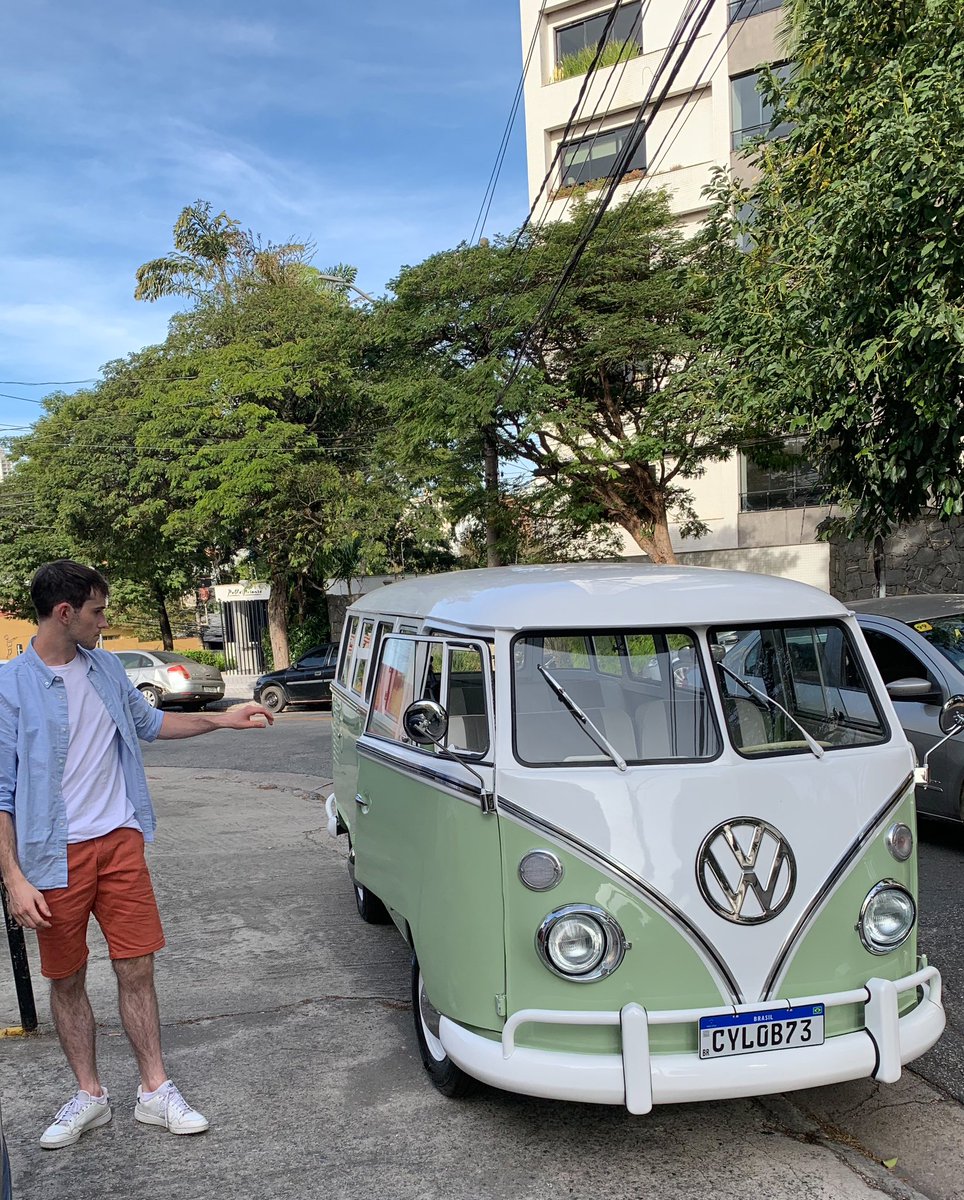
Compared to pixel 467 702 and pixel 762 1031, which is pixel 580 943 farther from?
pixel 467 702

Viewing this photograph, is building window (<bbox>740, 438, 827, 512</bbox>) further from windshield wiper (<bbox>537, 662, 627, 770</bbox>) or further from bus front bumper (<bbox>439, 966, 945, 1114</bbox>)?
bus front bumper (<bbox>439, 966, 945, 1114</bbox>)

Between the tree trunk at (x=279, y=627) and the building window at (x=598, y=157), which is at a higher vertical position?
the building window at (x=598, y=157)

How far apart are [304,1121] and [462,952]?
3.16 feet

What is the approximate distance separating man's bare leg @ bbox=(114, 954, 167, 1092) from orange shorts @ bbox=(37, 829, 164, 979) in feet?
0.17

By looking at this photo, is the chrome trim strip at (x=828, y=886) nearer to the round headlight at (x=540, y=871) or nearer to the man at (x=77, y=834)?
the round headlight at (x=540, y=871)

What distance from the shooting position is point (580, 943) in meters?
3.28

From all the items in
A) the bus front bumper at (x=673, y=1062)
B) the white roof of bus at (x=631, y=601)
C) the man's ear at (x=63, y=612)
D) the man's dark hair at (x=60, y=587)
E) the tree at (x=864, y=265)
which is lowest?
the bus front bumper at (x=673, y=1062)

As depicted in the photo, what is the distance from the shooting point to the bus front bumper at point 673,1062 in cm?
314

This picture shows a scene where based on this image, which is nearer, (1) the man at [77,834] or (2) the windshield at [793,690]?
(1) the man at [77,834]

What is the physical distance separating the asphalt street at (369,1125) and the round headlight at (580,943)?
27.1 inches

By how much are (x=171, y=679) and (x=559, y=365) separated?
35.3ft

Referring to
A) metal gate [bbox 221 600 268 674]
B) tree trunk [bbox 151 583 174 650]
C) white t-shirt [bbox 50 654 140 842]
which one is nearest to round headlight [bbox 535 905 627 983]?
white t-shirt [bbox 50 654 140 842]

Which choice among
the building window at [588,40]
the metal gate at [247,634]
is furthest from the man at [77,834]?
the metal gate at [247,634]

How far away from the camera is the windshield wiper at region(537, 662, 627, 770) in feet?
11.3
